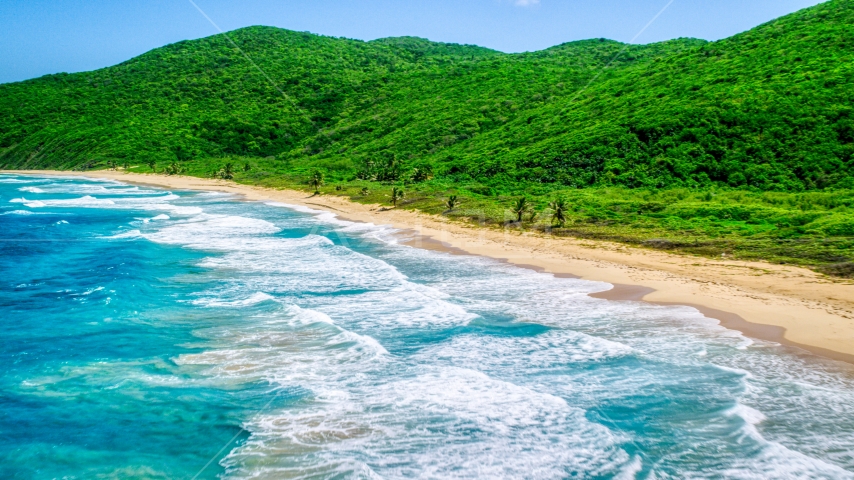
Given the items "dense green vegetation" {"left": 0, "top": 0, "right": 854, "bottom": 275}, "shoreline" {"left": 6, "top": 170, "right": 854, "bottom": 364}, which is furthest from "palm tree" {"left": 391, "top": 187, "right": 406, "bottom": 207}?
"shoreline" {"left": 6, "top": 170, "right": 854, "bottom": 364}

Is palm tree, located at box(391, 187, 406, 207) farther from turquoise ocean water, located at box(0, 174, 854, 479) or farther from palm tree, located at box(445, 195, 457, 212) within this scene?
turquoise ocean water, located at box(0, 174, 854, 479)

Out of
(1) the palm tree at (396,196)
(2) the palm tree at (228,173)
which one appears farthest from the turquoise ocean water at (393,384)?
(2) the palm tree at (228,173)

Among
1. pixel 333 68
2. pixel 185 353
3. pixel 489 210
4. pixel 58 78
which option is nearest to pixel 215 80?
pixel 333 68

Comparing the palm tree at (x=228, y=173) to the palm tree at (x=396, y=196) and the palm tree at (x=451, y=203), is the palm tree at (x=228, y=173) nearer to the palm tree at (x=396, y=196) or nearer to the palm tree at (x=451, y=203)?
the palm tree at (x=396, y=196)

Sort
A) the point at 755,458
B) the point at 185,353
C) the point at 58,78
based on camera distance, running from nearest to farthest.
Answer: the point at 755,458
the point at 185,353
the point at 58,78

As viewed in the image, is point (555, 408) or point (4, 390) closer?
point (555, 408)

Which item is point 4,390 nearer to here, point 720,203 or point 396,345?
point 396,345
